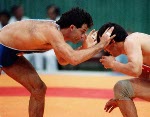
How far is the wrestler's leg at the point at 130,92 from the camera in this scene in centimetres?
444

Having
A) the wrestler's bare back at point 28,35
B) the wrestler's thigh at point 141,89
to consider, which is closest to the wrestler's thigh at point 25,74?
the wrestler's bare back at point 28,35

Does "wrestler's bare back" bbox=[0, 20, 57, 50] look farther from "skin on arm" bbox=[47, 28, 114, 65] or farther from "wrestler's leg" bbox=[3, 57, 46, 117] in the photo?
"wrestler's leg" bbox=[3, 57, 46, 117]

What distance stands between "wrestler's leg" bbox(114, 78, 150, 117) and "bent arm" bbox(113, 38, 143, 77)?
0.19 meters

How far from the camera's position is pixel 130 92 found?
4.50 m

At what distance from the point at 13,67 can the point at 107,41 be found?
4.01 ft

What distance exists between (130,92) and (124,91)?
66 millimetres

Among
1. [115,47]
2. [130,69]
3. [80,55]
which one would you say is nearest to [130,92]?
[130,69]

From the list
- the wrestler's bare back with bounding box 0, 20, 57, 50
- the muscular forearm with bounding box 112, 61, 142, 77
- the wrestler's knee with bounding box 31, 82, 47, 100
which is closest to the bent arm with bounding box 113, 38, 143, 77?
the muscular forearm with bounding box 112, 61, 142, 77

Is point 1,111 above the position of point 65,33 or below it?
below

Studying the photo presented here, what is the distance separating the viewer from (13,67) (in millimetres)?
5176

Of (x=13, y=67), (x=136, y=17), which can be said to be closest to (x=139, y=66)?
(x=13, y=67)

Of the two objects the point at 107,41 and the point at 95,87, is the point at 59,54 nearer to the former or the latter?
the point at 107,41

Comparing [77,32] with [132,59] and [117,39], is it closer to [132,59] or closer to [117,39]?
[117,39]

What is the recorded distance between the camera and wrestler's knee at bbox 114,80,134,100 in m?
4.47
